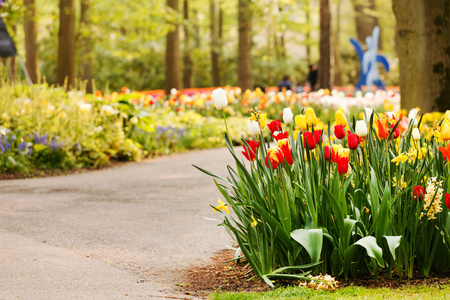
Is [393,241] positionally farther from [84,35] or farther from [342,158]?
[84,35]

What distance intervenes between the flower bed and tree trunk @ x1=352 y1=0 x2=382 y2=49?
3014cm

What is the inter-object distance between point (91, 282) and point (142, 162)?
6621 mm

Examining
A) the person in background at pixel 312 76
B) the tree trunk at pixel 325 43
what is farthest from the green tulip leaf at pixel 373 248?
the person in background at pixel 312 76

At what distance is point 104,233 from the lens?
5363 mm

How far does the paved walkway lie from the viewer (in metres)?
3.76

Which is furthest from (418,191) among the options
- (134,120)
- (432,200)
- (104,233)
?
(134,120)

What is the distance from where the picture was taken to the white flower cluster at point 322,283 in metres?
3.51

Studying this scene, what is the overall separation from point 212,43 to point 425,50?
70.9ft

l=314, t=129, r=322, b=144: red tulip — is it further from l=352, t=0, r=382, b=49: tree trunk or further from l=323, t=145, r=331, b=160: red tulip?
l=352, t=0, r=382, b=49: tree trunk

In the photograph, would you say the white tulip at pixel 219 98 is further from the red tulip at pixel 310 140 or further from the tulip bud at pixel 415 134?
the tulip bud at pixel 415 134

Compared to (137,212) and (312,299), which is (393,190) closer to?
(312,299)

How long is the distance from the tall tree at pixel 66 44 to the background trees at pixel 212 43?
0.02 m

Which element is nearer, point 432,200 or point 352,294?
point 352,294

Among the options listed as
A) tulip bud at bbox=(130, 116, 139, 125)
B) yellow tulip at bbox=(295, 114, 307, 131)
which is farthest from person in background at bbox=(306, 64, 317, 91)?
yellow tulip at bbox=(295, 114, 307, 131)
